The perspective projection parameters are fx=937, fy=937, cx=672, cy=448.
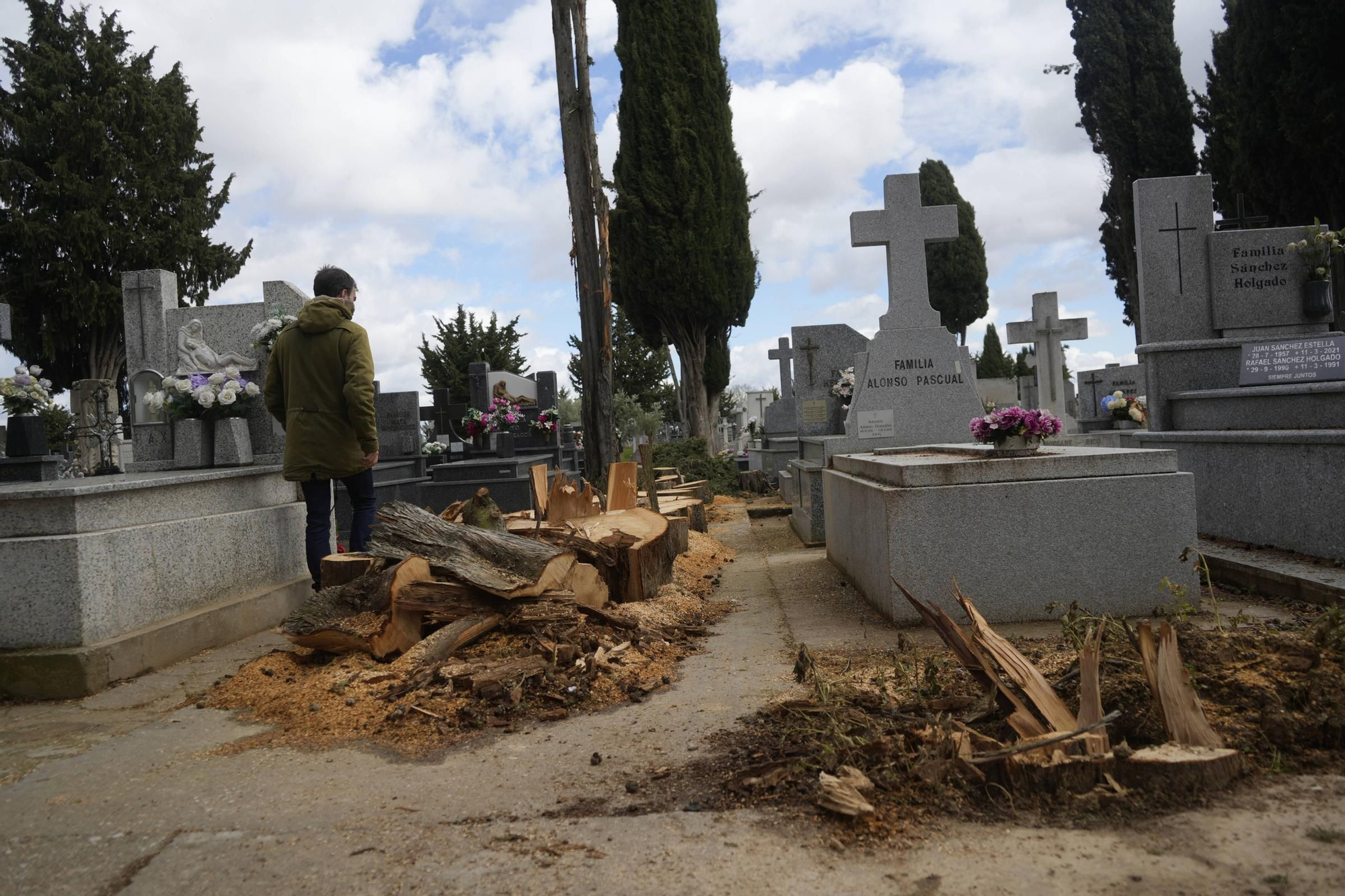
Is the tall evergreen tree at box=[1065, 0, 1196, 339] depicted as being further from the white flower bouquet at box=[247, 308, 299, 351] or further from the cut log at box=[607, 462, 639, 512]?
the white flower bouquet at box=[247, 308, 299, 351]

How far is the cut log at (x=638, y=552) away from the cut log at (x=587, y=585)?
22cm

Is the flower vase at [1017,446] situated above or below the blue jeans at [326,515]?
above

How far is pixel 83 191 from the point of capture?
25406 millimetres

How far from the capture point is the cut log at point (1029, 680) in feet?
8.56

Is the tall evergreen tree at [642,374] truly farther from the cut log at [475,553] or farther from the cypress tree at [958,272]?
the cut log at [475,553]

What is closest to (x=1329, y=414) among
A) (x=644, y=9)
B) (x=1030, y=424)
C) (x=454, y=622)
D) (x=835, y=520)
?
(x=1030, y=424)

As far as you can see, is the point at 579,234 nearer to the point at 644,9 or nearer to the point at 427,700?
the point at 427,700

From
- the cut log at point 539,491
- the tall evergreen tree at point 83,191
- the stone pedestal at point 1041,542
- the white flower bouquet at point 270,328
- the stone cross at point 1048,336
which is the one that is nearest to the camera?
the stone pedestal at point 1041,542

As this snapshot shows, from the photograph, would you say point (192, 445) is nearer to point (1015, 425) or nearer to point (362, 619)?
point (362, 619)

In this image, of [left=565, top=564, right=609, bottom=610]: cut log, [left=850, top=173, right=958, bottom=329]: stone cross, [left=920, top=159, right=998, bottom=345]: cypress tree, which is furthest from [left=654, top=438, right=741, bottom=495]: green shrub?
[left=920, top=159, right=998, bottom=345]: cypress tree

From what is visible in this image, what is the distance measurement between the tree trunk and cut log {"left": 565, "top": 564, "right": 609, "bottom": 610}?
4.41 meters

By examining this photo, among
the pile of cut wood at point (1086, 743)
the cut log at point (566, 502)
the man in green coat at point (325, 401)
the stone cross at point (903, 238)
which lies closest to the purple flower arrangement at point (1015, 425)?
the pile of cut wood at point (1086, 743)

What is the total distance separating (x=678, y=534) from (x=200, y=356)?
12.4 feet

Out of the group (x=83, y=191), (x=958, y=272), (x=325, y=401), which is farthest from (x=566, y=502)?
(x=958, y=272)
